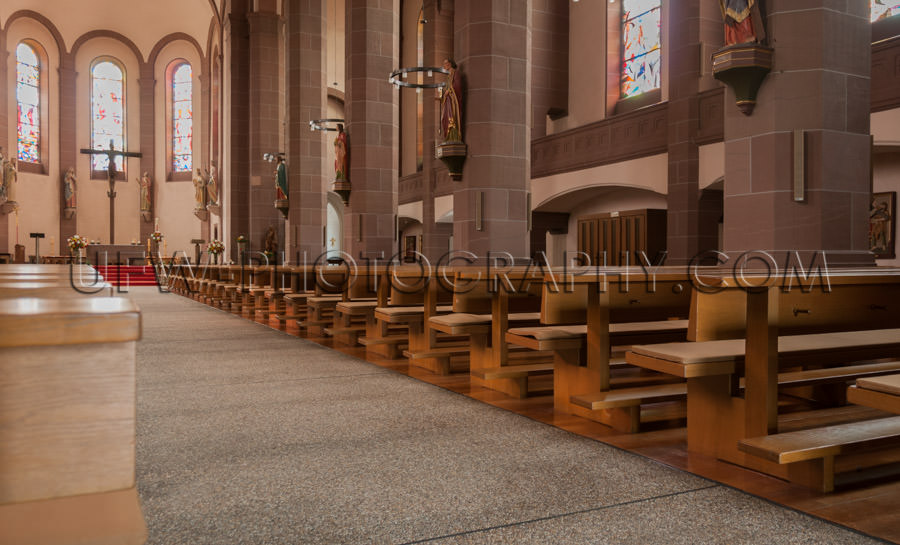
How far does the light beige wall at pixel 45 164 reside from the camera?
23.3 m

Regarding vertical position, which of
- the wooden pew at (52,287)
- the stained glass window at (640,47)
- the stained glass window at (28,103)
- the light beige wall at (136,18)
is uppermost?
the light beige wall at (136,18)

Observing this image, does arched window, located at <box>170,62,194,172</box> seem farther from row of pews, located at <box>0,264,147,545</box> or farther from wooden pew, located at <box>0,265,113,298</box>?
row of pews, located at <box>0,264,147,545</box>

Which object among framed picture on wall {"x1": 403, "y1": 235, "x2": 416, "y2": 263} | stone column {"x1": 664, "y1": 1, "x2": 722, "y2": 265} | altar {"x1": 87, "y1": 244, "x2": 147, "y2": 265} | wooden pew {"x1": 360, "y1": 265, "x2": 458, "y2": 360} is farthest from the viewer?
altar {"x1": 87, "y1": 244, "x2": 147, "y2": 265}

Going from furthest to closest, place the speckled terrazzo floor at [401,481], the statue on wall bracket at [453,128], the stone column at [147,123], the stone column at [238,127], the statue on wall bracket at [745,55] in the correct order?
1. the stone column at [147,123]
2. the stone column at [238,127]
3. the statue on wall bracket at [453,128]
4. the statue on wall bracket at [745,55]
5. the speckled terrazzo floor at [401,481]

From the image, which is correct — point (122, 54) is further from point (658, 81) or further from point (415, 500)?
point (415, 500)

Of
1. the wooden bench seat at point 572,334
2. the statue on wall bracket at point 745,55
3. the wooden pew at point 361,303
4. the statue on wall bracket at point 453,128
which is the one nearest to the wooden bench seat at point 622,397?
the wooden bench seat at point 572,334

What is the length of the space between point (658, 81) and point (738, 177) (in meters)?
7.44

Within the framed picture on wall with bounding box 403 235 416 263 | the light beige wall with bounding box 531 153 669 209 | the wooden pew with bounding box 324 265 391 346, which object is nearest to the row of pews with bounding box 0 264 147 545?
the wooden pew with bounding box 324 265 391 346

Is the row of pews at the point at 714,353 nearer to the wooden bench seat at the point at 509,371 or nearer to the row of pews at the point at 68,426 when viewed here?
the wooden bench seat at the point at 509,371

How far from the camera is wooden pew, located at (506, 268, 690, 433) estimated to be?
3.08m

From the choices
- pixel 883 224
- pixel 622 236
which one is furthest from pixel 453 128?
pixel 622 236

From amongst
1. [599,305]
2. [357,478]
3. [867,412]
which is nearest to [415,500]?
[357,478]

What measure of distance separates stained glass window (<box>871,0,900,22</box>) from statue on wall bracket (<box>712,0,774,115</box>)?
4.67 metres

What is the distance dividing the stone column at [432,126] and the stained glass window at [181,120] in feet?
48.8
